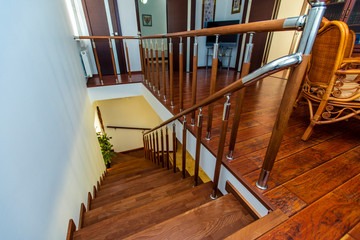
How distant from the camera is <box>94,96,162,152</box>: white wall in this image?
4930 millimetres

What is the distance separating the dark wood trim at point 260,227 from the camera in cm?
72

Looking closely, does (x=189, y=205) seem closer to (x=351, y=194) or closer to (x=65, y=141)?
(x=351, y=194)

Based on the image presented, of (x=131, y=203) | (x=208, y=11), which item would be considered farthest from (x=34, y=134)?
(x=208, y=11)

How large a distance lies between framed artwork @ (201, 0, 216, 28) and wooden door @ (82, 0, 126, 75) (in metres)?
2.21

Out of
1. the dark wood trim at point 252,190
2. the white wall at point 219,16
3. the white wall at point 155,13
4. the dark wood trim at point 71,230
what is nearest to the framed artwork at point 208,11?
the white wall at point 219,16

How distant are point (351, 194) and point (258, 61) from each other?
13.0 feet

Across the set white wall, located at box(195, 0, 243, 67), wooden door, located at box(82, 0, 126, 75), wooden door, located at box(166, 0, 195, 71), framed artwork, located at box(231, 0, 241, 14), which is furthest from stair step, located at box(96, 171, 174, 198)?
framed artwork, located at box(231, 0, 241, 14)

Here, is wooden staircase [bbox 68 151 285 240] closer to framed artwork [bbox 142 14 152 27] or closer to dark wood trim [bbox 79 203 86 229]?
dark wood trim [bbox 79 203 86 229]

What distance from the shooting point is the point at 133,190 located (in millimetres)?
2131

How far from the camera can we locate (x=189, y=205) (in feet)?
3.94

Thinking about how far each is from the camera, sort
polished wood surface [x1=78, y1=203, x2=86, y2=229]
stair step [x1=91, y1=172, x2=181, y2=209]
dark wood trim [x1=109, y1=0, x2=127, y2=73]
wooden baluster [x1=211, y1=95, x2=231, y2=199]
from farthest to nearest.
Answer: dark wood trim [x1=109, y1=0, x2=127, y2=73] < stair step [x1=91, y1=172, x2=181, y2=209] < polished wood surface [x1=78, y1=203, x2=86, y2=229] < wooden baluster [x1=211, y1=95, x2=231, y2=199]

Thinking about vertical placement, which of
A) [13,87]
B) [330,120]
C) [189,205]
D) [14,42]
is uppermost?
[14,42]

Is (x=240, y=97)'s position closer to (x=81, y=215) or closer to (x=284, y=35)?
(x=81, y=215)

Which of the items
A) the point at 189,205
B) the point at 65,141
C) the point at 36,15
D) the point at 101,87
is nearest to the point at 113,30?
the point at 101,87
